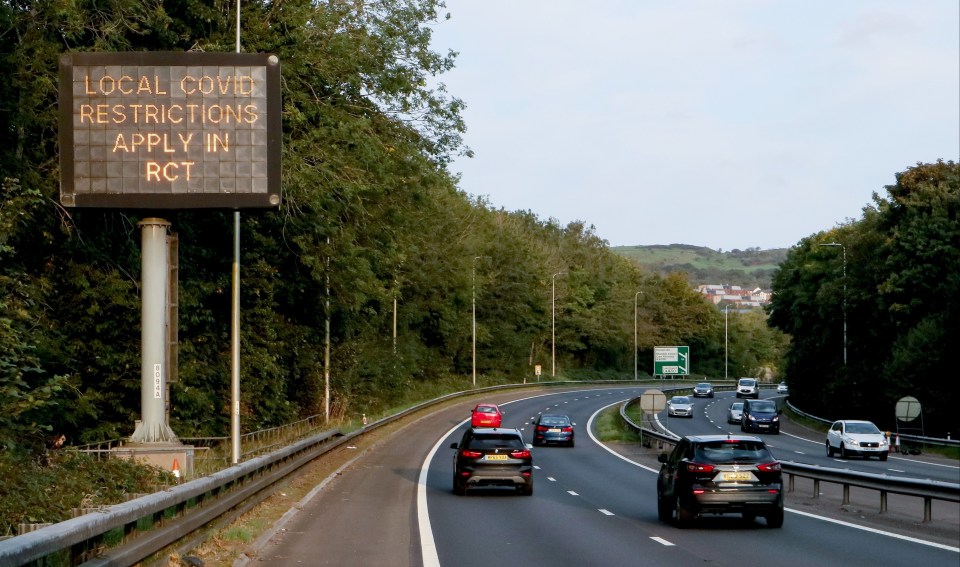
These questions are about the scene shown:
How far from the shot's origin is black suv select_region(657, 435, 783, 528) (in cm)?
1880

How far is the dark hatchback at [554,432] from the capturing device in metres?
51.2

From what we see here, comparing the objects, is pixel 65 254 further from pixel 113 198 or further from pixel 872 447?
pixel 872 447

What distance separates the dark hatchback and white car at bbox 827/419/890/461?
11.3 meters

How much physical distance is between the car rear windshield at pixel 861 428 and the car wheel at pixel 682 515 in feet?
94.0

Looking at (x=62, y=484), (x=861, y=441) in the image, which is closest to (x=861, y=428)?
(x=861, y=441)

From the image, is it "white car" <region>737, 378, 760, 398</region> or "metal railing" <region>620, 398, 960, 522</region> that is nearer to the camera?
"metal railing" <region>620, 398, 960, 522</region>

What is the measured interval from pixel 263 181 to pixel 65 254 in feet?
42.7

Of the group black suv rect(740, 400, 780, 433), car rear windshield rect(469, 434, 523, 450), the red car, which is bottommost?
black suv rect(740, 400, 780, 433)

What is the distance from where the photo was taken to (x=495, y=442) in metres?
26.8

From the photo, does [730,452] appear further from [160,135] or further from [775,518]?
[160,135]

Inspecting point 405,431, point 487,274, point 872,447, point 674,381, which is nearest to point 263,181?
point 872,447

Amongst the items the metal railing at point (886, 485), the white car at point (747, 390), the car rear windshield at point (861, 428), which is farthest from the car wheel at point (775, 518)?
the white car at point (747, 390)

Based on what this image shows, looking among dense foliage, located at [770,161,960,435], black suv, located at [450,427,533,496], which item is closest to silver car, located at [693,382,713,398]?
dense foliage, located at [770,161,960,435]

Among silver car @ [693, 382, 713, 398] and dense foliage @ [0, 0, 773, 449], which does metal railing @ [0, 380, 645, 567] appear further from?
silver car @ [693, 382, 713, 398]
